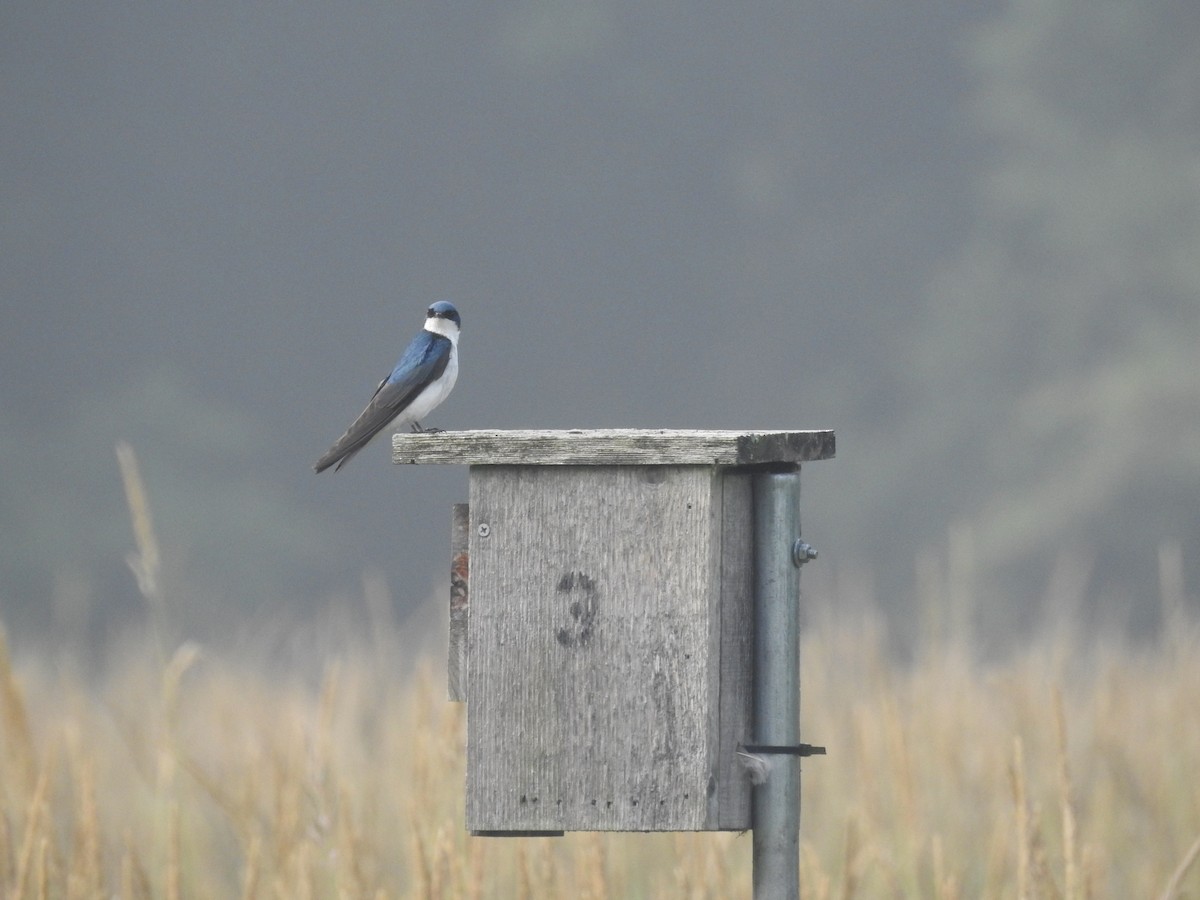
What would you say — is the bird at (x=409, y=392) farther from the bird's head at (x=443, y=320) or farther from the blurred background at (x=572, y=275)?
the blurred background at (x=572, y=275)

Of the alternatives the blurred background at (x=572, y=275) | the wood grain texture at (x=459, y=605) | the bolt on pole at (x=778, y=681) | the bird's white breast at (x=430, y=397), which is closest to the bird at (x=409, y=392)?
the bird's white breast at (x=430, y=397)

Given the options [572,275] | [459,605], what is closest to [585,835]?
[459,605]

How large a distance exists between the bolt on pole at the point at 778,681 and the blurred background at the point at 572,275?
12297 mm

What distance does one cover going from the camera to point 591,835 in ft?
7.32

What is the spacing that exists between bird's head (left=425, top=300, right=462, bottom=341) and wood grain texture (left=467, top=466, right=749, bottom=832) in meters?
0.69

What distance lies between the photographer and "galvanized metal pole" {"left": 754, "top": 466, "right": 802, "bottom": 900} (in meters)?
2.09

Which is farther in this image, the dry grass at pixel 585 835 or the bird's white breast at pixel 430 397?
the bird's white breast at pixel 430 397

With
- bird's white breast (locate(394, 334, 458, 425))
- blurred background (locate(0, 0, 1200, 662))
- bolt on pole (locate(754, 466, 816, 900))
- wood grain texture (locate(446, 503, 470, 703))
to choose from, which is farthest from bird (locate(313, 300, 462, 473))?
blurred background (locate(0, 0, 1200, 662))

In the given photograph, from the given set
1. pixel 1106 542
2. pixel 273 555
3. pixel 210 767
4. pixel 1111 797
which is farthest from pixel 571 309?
pixel 1111 797

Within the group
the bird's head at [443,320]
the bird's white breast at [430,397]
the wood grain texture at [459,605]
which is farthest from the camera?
the bird's head at [443,320]

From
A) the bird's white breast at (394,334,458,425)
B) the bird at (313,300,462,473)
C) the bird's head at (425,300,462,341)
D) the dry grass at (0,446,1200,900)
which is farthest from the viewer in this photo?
the bird's head at (425,300,462,341)

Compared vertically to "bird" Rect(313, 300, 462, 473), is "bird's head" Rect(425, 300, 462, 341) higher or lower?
higher

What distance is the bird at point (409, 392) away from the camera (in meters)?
2.43

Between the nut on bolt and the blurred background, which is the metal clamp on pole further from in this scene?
the blurred background
